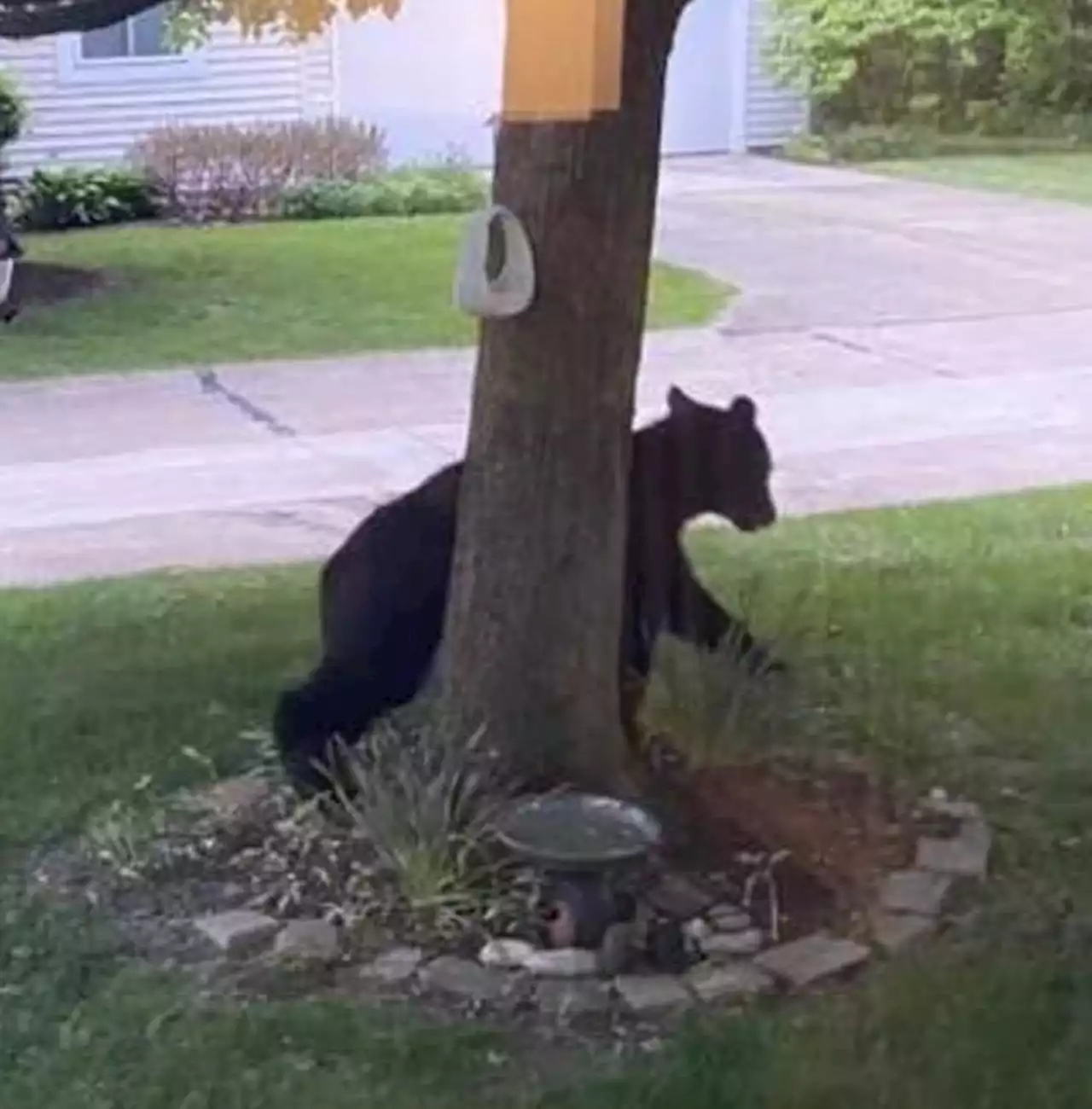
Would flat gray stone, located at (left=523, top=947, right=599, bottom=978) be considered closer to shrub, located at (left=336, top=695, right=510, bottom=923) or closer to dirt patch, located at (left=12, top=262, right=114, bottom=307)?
shrub, located at (left=336, top=695, right=510, bottom=923)

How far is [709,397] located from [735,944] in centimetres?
527

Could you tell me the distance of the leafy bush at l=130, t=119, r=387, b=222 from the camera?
13.8 m

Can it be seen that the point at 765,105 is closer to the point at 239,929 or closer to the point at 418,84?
the point at 418,84

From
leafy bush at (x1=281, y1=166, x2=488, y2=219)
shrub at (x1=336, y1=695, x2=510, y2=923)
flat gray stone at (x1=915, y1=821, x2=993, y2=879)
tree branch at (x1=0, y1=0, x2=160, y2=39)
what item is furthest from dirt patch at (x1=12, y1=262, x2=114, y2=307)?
flat gray stone at (x1=915, y1=821, x2=993, y2=879)

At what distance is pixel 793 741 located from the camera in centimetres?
461

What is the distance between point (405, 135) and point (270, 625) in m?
10.6

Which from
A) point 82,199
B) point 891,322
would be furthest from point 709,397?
point 82,199

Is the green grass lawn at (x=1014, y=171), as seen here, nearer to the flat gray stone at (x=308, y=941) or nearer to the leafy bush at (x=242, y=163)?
the leafy bush at (x=242, y=163)

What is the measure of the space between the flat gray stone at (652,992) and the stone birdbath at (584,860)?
0.28 ft

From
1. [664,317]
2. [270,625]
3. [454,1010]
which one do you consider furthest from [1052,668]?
[664,317]

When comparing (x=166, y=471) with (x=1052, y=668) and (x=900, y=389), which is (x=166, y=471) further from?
(x=1052, y=668)

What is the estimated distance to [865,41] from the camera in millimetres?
18031

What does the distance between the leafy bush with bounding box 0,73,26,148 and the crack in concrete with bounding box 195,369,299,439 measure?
3.55m

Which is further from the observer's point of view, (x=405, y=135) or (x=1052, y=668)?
(x=405, y=135)
